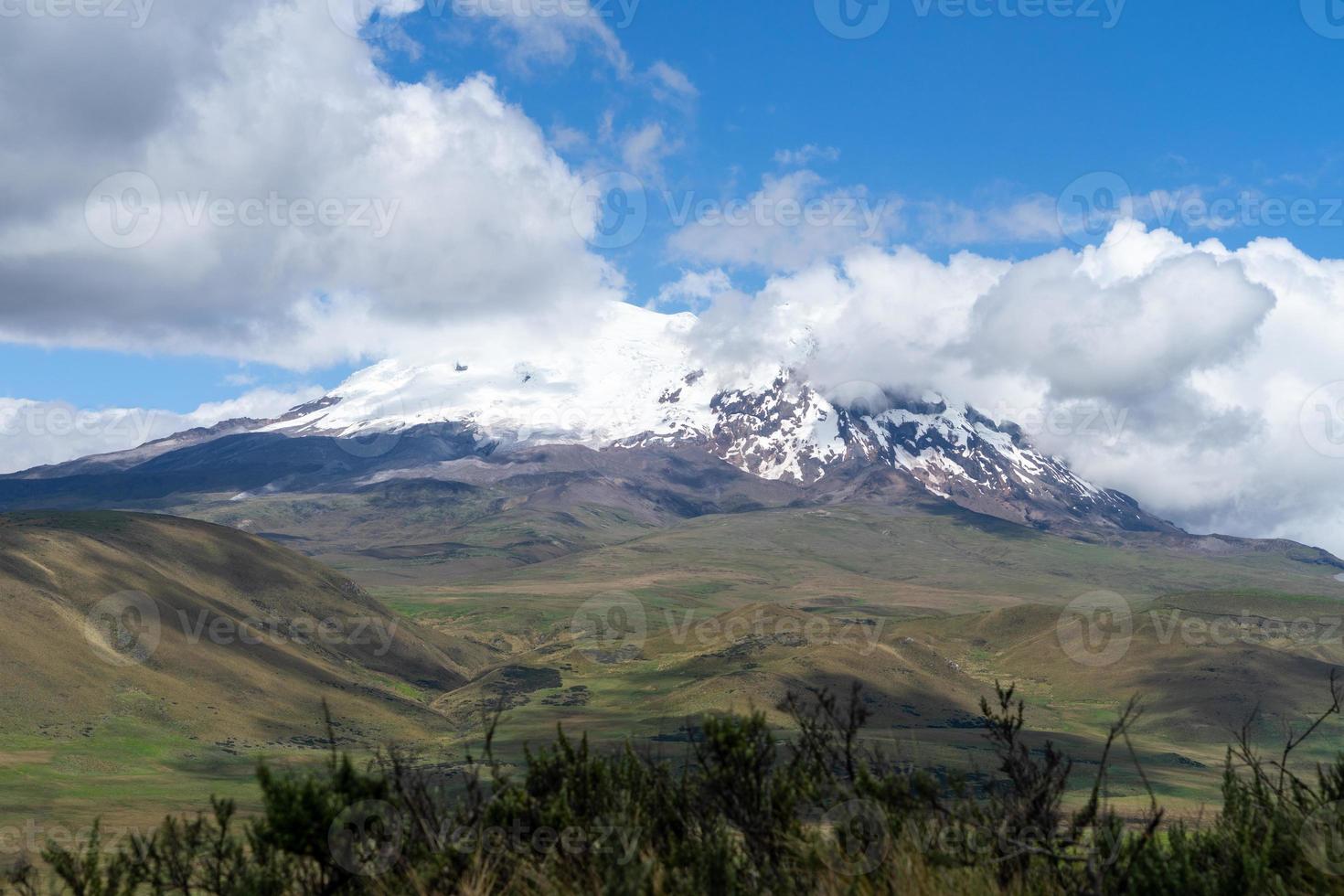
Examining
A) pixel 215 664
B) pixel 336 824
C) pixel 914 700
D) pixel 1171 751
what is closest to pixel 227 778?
pixel 215 664

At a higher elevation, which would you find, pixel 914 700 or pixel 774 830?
pixel 774 830

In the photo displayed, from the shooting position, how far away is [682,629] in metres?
168

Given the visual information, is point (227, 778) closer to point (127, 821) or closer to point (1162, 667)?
point (127, 821)

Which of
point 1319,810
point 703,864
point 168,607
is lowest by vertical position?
point 168,607

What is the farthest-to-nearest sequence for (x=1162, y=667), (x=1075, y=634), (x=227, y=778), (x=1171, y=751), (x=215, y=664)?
(x=1075, y=634), (x=1162, y=667), (x=1171, y=751), (x=215, y=664), (x=227, y=778)

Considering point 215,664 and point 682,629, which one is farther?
point 682,629

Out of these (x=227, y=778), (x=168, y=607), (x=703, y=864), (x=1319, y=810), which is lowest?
(x=227, y=778)

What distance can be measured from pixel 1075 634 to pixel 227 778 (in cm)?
11747

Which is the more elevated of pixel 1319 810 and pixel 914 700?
pixel 1319 810

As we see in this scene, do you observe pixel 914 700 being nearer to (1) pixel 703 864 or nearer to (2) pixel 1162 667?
(2) pixel 1162 667

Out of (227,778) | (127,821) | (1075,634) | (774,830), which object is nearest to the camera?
(774,830)

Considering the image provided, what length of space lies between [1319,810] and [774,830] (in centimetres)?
488

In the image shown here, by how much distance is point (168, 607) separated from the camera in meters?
104

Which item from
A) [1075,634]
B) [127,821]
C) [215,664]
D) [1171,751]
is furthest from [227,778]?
[1075,634]
